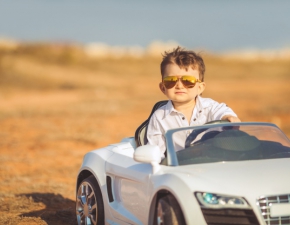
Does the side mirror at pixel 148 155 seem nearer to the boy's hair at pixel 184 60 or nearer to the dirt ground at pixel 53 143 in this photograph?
the boy's hair at pixel 184 60

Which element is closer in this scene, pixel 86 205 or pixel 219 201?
pixel 219 201

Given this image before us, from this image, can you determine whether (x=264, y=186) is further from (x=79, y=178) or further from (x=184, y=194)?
(x=79, y=178)

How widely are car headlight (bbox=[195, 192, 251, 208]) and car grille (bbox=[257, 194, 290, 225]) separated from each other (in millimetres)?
104

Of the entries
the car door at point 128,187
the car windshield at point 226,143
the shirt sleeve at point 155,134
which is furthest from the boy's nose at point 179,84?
the car door at point 128,187

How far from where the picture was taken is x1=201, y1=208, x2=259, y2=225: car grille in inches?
194

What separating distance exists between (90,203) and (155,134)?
3.09 feet

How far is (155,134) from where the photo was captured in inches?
261

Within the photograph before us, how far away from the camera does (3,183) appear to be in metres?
11.6

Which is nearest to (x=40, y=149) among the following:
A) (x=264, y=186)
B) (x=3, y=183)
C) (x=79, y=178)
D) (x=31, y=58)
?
(x=3, y=183)

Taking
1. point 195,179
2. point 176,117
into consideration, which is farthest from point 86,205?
point 195,179

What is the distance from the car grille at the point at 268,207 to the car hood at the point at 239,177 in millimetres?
35

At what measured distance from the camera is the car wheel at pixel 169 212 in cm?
514

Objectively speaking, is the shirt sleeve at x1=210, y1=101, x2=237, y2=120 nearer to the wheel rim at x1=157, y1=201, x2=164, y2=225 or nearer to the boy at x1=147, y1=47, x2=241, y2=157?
the boy at x1=147, y1=47, x2=241, y2=157

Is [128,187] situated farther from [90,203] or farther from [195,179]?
[195,179]
